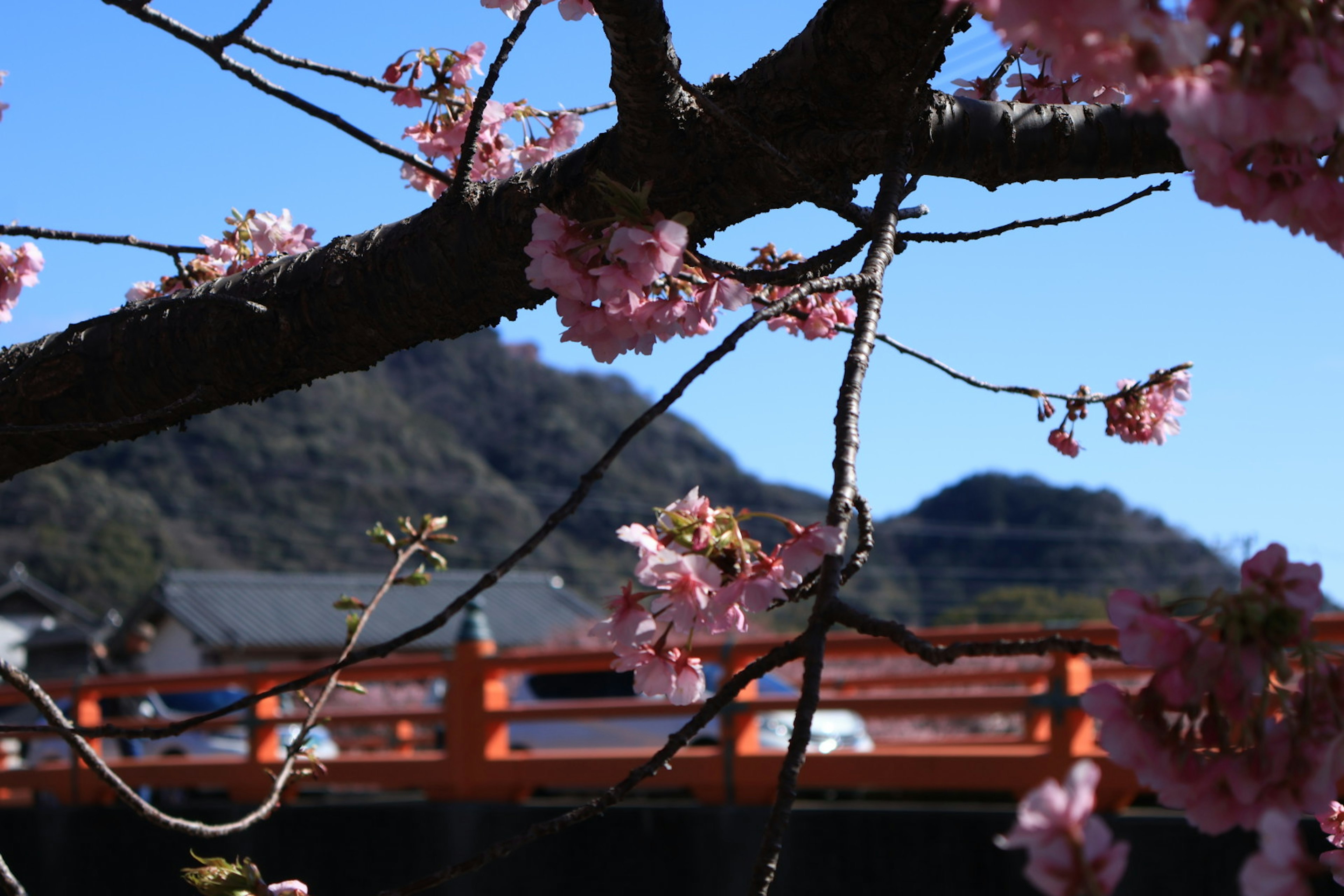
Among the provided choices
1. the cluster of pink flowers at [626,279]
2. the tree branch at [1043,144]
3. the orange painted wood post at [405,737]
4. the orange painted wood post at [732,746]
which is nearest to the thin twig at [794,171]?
the cluster of pink flowers at [626,279]

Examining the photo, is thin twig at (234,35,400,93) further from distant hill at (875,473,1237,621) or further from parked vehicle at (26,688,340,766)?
distant hill at (875,473,1237,621)

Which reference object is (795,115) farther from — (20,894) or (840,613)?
(20,894)

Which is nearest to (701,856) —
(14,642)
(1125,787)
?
(1125,787)

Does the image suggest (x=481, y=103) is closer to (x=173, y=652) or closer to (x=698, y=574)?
(x=698, y=574)

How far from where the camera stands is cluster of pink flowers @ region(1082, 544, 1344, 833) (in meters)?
0.73

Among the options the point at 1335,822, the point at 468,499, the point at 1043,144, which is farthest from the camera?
the point at 468,499

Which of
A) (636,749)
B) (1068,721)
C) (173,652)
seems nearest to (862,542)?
(1068,721)

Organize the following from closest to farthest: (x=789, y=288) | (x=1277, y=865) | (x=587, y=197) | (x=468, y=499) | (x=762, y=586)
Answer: (x=1277, y=865) → (x=762, y=586) → (x=587, y=197) → (x=789, y=288) → (x=468, y=499)

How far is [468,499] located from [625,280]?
236ft

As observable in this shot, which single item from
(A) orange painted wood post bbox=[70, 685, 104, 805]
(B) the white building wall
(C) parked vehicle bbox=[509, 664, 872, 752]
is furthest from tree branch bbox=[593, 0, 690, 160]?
(B) the white building wall

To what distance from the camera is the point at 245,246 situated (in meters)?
2.29

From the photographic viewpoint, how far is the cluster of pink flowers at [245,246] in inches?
87.4

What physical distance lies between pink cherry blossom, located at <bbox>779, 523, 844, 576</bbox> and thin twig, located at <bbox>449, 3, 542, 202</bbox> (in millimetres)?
741

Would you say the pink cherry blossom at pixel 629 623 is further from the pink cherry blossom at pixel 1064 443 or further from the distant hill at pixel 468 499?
the distant hill at pixel 468 499
